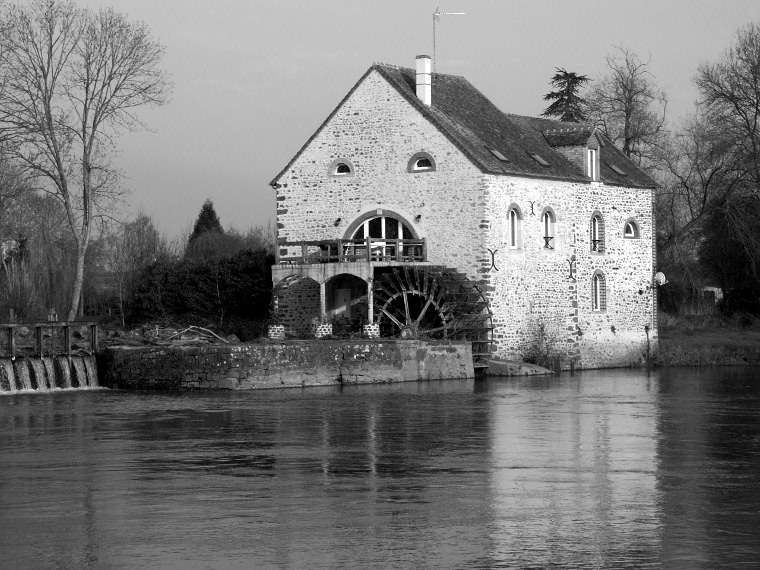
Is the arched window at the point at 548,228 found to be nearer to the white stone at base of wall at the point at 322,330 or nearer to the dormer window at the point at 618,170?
the dormer window at the point at 618,170

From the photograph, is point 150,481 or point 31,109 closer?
point 150,481

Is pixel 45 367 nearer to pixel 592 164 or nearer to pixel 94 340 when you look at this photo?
pixel 94 340

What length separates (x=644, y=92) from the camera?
56438mm

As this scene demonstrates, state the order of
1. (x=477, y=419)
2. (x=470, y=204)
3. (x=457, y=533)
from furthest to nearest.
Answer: (x=470, y=204)
(x=477, y=419)
(x=457, y=533)

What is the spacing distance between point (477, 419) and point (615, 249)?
746 inches

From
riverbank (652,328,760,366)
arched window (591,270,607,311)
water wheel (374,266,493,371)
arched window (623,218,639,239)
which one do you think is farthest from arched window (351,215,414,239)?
riverbank (652,328,760,366)

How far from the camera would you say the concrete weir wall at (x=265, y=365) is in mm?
32750

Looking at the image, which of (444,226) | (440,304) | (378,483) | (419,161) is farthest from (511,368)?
(378,483)

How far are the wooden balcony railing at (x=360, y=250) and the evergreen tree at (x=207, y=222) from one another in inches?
1168

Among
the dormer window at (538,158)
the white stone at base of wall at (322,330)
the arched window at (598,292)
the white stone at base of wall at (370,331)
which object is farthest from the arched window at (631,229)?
the white stone at base of wall at (322,330)

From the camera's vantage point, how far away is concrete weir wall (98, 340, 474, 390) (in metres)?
32.8

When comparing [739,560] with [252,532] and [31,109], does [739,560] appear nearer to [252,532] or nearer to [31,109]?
[252,532]

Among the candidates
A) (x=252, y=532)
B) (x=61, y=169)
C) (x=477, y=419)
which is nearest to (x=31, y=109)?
(x=61, y=169)

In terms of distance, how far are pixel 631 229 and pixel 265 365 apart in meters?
16.1
